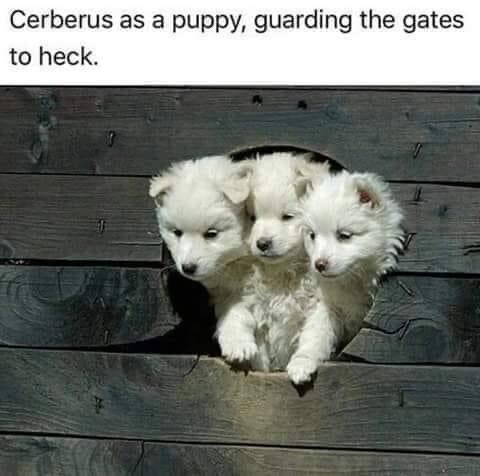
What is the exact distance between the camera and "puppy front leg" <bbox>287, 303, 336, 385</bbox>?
376cm

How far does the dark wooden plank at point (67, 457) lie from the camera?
3.92 m

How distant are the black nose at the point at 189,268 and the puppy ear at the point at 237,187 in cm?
24

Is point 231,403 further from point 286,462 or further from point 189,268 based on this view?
point 189,268

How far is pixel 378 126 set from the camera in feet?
12.4

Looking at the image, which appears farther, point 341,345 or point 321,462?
point 341,345

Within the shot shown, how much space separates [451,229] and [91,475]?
1.46m

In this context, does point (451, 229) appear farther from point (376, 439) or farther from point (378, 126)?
point (376, 439)

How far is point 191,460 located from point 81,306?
0.64 metres

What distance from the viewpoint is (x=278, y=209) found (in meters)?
3.84

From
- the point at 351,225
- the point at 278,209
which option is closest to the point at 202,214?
the point at 278,209

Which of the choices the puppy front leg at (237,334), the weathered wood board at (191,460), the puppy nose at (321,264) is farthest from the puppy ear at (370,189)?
the weathered wood board at (191,460)

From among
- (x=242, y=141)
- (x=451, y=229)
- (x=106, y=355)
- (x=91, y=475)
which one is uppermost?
(x=242, y=141)

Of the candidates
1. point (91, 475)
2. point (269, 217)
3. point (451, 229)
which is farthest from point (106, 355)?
point (451, 229)

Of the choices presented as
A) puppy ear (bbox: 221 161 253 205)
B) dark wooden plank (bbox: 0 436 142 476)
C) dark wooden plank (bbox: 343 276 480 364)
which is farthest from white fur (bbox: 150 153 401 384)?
dark wooden plank (bbox: 0 436 142 476)
